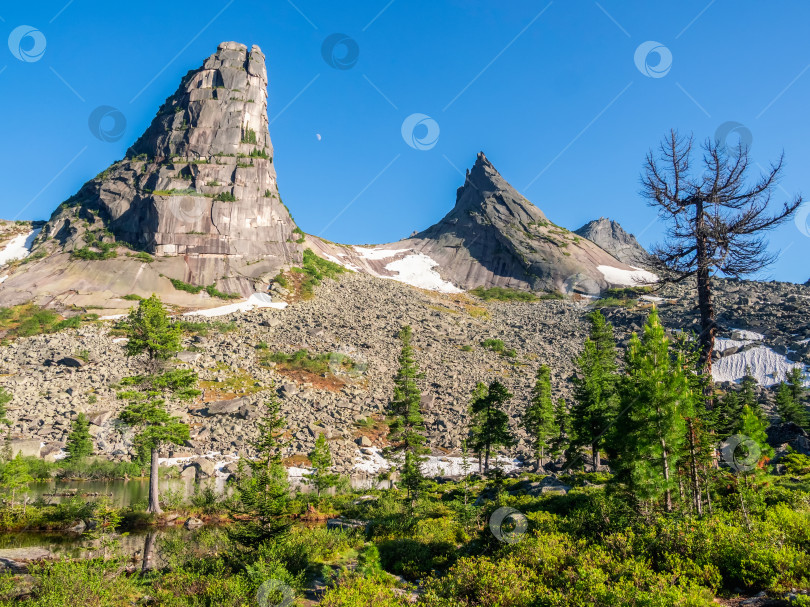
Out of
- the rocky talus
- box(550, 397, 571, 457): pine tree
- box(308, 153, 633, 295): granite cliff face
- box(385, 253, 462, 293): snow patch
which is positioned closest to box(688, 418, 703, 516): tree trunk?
box(550, 397, 571, 457): pine tree

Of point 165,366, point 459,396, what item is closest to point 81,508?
point 165,366

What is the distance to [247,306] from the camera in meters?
68.5

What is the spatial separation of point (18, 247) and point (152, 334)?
3237 inches

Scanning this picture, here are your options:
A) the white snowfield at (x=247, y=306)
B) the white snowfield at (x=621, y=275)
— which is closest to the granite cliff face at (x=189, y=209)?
the white snowfield at (x=247, y=306)

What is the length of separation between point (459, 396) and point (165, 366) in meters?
32.1

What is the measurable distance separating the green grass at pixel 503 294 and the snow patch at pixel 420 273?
5017mm

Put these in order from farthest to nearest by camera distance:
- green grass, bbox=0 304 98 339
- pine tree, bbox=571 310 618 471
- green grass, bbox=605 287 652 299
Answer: green grass, bbox=605 287 652 299
green grass, bbox=0 304 98 339
pine tree, bbox=571 310 618 471

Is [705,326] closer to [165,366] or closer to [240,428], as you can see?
[165,366]

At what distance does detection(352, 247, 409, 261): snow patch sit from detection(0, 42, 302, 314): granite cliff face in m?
28.5

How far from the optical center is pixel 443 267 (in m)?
117

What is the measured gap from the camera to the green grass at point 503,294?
103 metres

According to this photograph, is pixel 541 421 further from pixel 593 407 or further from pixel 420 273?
pixel 420 273

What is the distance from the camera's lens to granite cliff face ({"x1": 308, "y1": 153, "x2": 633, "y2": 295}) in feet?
356

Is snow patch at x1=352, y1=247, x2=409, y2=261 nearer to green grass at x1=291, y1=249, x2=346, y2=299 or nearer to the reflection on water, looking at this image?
green grass at x1=291, y1=249, x2=346, y2=299
